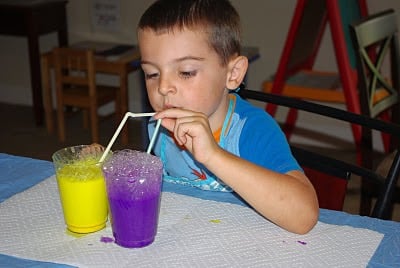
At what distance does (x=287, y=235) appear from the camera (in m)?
1.03

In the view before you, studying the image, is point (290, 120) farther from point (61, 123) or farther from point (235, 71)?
point (235, 71)

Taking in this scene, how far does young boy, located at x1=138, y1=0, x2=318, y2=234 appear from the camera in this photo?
1021 millimetres

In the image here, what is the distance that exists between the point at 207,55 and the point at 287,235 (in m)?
0.35

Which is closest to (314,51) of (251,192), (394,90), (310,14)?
(310,14)

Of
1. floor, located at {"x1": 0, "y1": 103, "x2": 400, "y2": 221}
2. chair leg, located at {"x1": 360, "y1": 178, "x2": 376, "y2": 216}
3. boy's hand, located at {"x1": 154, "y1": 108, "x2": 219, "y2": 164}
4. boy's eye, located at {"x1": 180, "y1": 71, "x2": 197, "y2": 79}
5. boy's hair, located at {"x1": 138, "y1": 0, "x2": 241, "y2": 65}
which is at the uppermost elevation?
boy's hair, located at {"x1": 138, "y1": 0, "x2": 241, "y2": 65}

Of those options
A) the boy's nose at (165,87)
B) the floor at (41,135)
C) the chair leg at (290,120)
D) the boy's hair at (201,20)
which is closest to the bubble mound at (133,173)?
the boy's nose at (165,87)

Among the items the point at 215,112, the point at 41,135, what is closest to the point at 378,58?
the point at 215,112

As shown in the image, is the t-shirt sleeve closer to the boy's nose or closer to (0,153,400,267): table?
(0,153,400,267): table

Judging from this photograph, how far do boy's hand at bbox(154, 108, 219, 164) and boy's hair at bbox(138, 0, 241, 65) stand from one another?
0.17 metres

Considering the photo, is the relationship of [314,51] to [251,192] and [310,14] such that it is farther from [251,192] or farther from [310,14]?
[251,192]

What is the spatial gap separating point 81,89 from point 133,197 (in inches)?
111

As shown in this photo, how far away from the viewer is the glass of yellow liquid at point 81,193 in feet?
3.36

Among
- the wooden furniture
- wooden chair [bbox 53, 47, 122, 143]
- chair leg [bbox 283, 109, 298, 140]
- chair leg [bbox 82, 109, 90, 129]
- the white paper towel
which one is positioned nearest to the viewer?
the white paper towel

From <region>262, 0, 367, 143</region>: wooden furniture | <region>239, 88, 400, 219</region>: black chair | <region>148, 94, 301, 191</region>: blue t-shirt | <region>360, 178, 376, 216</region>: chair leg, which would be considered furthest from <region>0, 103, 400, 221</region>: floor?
<region>148, 94, 301, 191</region>: blue t-shirt
